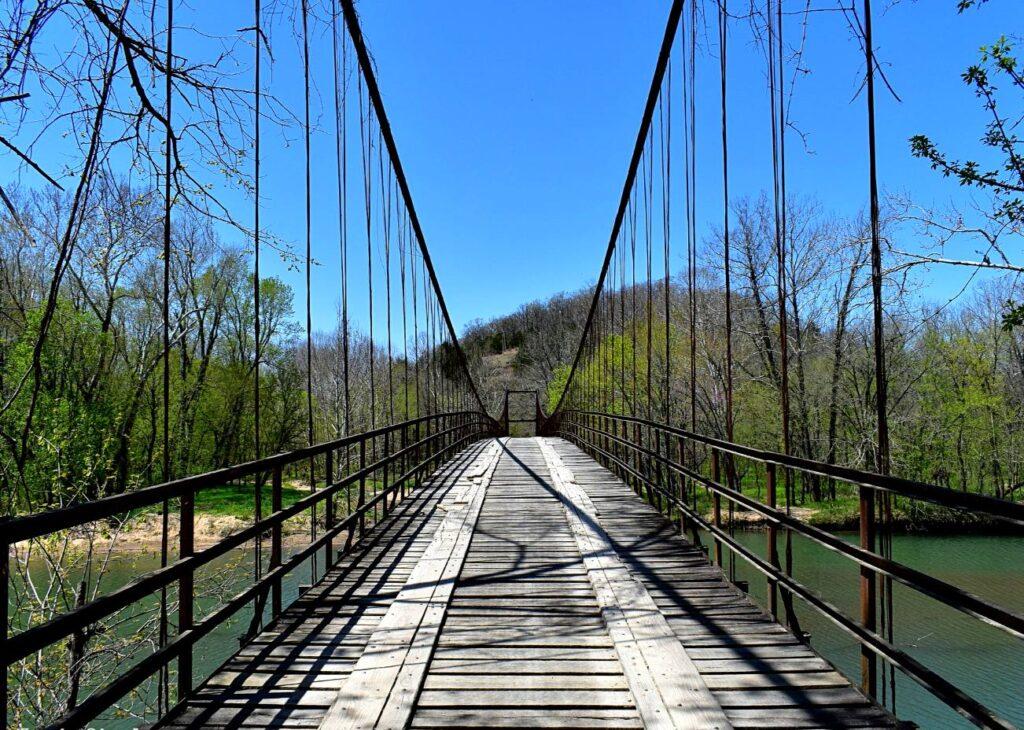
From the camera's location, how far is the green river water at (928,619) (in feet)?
38.2

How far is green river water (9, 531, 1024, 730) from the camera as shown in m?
11.6

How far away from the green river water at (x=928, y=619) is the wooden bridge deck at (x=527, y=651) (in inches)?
181

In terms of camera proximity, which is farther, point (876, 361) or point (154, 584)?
point (876, 361)

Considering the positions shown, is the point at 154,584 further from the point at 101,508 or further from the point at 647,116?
the point at 647,116

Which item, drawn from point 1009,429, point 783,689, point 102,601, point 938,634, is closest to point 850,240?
point 783,689

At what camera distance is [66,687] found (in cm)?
771

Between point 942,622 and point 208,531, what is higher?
point 208,531

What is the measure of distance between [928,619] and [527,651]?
16.2m

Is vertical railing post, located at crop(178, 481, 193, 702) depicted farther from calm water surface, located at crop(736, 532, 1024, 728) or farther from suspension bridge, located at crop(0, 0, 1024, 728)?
calm water surface, located at crop(736, 532, 1024, 728)

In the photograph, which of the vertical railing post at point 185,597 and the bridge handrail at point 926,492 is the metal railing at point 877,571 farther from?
the vertical railing post at point 185,597

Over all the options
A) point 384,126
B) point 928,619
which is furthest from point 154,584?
point 928,619

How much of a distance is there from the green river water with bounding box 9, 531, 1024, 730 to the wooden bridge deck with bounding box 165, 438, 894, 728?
15.1 ft

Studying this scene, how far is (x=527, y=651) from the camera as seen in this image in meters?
3.15

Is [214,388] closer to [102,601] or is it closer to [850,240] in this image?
[850,240]
